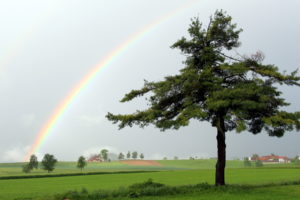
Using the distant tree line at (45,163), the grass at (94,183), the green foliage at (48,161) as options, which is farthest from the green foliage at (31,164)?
the grass at (94,183)

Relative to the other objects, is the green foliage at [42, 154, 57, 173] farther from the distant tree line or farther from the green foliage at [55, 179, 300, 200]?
the green foliage at [55, 179, 300, 200]

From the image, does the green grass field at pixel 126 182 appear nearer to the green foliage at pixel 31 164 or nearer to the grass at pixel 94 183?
the grass at pixel 94 183

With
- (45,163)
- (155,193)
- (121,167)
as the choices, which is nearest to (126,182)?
(155,193)

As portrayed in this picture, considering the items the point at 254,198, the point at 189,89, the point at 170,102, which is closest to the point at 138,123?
the point at 170,102

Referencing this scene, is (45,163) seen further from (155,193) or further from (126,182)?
(155,193)

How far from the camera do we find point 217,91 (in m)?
25.3

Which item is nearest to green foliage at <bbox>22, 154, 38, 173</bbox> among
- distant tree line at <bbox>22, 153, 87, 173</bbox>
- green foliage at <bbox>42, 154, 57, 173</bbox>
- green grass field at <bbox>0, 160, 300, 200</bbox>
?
distant tree line at <bbox>22, 153, 87, 173</bbox>

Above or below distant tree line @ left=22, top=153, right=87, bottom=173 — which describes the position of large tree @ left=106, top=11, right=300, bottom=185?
above

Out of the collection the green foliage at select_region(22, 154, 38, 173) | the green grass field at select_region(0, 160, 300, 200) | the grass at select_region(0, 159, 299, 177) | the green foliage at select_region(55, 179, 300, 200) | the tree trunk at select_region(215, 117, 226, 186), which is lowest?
the grass at select_region(0, 159, 299, 177)

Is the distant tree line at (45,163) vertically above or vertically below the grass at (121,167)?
above

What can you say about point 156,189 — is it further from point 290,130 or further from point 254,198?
point 290,130

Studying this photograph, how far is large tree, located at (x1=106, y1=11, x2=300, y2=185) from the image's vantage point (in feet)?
82.5

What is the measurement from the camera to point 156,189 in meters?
24.0

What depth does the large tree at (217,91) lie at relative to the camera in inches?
990
